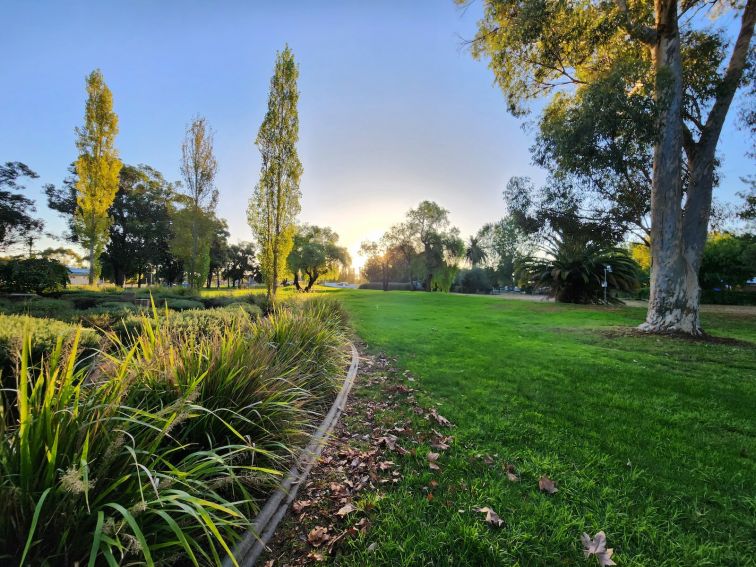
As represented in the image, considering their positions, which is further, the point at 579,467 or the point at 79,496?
the point at 579,467

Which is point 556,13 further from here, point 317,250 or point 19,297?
point 317,250

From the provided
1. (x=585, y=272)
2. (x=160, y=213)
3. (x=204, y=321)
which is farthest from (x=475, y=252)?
(x=204, y=321)

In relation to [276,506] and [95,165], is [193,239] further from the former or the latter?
[276,506]

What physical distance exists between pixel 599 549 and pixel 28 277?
1537 cm

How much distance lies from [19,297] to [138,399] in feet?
34.5

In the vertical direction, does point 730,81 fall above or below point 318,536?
above

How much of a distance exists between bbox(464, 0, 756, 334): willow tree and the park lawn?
3.11 metres

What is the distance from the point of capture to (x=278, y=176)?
12.0 m

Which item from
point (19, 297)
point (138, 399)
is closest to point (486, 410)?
point (138, 399)

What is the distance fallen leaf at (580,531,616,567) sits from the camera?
175 centimetres

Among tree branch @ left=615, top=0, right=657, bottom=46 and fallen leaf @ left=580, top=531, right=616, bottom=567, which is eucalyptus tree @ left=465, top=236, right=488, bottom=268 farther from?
fallen leaf @ left=580, top=531, right=616, bottom=567

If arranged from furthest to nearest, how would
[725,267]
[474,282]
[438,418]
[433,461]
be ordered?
[474,282] < [725,267] < [438,418] < [433,461]

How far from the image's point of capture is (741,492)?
7.63 feet

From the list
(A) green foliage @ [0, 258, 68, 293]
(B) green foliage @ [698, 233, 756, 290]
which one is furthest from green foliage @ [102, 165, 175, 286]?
(B) green foliage @ [698, 233, 756, 290]
